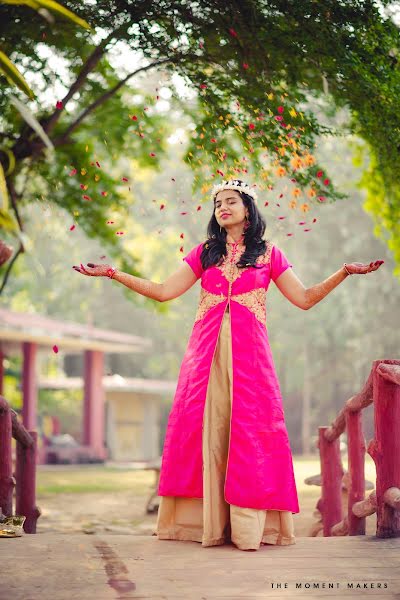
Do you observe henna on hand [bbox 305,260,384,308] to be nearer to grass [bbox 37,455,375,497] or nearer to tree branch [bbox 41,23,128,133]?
tree branch [bbox 41,23,128,133]

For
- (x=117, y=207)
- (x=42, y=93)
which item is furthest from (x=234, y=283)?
(x=117, y=207)

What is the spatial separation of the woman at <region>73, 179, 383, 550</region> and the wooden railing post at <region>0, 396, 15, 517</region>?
105cm

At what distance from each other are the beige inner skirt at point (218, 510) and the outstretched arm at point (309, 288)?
0.35m

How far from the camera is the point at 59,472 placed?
16375 millimetres

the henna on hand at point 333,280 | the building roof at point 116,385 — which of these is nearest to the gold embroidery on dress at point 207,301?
the henna on hand at point 333,280

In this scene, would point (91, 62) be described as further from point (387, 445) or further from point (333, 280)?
point (387, 445)

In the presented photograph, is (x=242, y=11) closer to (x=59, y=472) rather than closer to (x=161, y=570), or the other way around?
(x=161, y=570)

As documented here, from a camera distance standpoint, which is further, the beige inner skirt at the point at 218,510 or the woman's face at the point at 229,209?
the woman's face at the point at 229,209

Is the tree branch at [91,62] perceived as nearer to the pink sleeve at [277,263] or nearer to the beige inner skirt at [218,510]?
the pink sleeve at [277,263]

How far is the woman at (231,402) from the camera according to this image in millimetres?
3830

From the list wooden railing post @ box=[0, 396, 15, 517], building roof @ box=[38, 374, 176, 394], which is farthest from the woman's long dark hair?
building roof @ box=[38, 374, 176, 394]

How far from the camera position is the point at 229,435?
3.96 metres

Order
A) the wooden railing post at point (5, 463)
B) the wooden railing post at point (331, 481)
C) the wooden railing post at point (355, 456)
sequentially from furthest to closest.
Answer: the wooden railing post at point (331, 481), the wooden railing post at point (355, 456), the wooden railing post at point (5, 463)

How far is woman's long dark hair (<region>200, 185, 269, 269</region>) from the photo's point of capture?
414 centimetres
